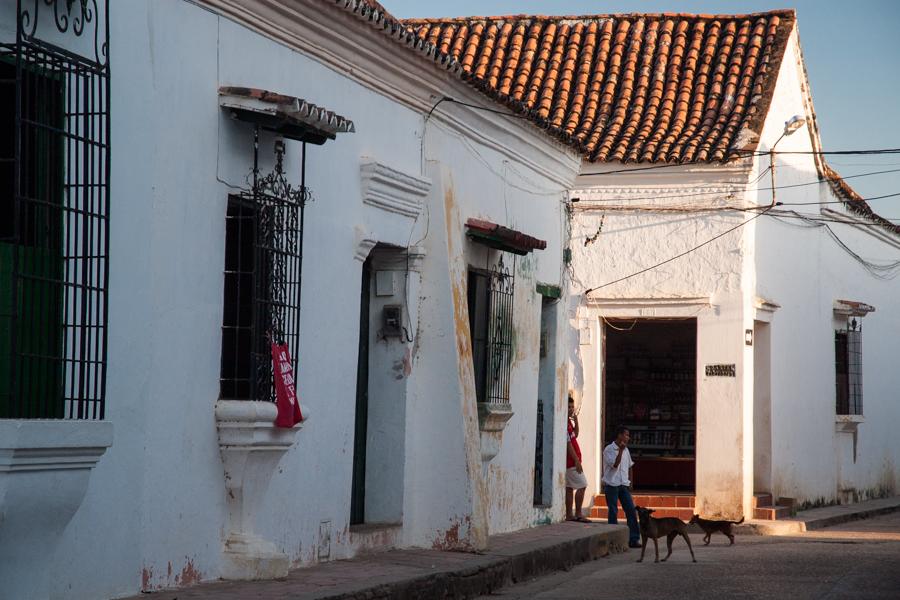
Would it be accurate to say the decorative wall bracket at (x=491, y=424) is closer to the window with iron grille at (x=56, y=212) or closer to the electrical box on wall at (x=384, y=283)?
the electrical box on wall at (x=384, y=283)

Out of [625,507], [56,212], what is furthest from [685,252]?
[56,212]

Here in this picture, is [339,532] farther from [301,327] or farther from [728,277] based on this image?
[728,277]

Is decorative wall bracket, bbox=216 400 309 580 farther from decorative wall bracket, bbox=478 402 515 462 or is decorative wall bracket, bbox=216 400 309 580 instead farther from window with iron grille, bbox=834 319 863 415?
window with iron grille, bbox=834 319 863 415

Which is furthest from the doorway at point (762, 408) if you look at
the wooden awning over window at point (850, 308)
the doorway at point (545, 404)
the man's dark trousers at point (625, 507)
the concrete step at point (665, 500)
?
the doorway at point (545, 404)

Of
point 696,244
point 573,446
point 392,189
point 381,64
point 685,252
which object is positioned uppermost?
point 381,64

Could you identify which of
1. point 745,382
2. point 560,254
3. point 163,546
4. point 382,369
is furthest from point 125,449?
point 745,382

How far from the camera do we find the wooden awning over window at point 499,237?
1298 cm

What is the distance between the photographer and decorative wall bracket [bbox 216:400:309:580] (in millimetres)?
8875

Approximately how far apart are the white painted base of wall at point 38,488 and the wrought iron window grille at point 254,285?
2.10 metres

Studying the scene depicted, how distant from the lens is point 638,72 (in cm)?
Answer: 2050

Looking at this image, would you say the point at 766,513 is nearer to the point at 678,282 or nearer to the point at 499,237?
the point at 678,282

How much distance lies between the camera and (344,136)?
10680 millimetres

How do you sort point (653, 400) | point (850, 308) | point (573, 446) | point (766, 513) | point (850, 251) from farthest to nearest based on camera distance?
1. point (850, 251)
2. point (850, 308)
3. point (653, 400)
4. point (766, 513)
5. point (573, 446)

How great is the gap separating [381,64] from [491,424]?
12.9 feet
